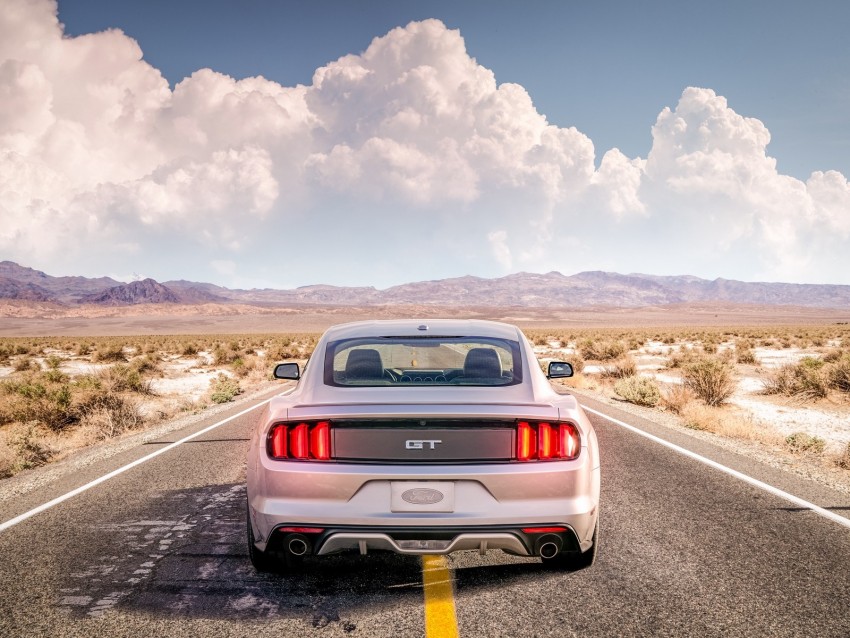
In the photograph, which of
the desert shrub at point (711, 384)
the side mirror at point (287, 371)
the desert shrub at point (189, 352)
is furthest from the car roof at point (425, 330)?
the desert shrub at point (189, 352)

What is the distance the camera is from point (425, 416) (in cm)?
313

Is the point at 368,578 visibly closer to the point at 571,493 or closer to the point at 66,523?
the point at 571,493

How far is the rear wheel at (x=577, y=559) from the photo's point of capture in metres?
3.49

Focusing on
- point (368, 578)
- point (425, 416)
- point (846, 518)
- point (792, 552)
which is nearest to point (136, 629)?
point (368, 578)

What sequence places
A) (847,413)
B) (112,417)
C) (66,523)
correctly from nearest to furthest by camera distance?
(66,523) < (112,417) < (847,413)

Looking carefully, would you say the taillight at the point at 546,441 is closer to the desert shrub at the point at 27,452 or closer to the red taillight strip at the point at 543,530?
the red taillight strip at the point at 543,530

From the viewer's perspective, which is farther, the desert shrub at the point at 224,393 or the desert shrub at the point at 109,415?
the desert shrub at the point at 224,393

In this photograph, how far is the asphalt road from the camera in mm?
3074

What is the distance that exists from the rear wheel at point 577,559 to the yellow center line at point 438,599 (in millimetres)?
630

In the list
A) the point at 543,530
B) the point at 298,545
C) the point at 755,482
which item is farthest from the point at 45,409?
the point at 755,482

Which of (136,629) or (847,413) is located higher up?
(136,629)

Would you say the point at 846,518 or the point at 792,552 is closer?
the point at 792,552

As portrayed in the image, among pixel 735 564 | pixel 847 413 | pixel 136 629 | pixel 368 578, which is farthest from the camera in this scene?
pixel 847 413

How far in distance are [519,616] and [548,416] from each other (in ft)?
3.42
